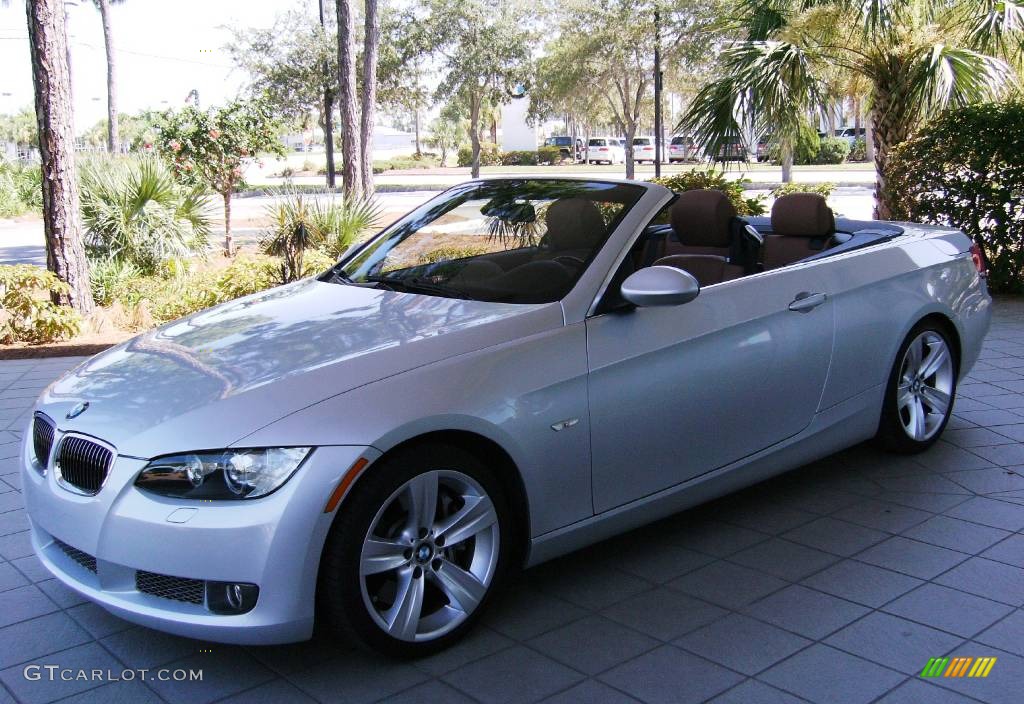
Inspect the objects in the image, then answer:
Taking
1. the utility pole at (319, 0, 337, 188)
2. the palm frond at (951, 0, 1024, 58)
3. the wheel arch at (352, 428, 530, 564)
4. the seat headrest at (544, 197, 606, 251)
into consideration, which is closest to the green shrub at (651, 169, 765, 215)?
the palm frond at (951, 0, 1024, 58)

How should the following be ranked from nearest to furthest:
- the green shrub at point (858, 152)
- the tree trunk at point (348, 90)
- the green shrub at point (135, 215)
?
the green shrub at point (135, 215), the tree trunk at point (348, 90), the green shrub at point (858, 152)

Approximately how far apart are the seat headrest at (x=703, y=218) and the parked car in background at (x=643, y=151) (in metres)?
53.0

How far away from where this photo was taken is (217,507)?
2955 mm

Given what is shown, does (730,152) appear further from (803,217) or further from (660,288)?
(660,288)

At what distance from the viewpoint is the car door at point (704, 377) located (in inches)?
146

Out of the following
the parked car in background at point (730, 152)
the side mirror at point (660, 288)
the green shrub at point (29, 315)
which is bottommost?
the green shrub at point (29, 315)

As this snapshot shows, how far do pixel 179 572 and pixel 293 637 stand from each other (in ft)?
1.28

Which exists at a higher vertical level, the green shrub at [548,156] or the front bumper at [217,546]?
the green shrub at [548,156]

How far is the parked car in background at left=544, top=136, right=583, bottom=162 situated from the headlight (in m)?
58.5

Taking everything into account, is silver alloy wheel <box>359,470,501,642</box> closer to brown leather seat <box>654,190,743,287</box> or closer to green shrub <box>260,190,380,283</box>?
brown leather seat <box>654,190,743,287</box>

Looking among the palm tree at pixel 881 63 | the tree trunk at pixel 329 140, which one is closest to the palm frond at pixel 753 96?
the palm tree at pixel 881 63

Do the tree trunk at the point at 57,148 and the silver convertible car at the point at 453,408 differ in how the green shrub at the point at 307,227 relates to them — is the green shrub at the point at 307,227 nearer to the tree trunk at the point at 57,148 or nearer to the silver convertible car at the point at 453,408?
the tree trunk at the point at 57,148

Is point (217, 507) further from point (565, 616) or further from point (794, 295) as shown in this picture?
point (794, 295)

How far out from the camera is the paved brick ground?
3.18 m
